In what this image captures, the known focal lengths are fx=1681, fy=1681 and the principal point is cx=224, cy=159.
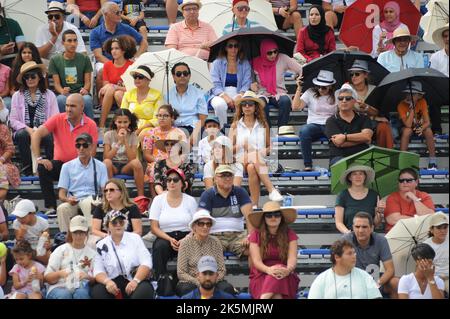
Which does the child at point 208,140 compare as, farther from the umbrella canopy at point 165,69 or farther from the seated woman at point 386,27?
the seated woman at point 386,27

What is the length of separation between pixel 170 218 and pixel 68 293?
1.45 metres

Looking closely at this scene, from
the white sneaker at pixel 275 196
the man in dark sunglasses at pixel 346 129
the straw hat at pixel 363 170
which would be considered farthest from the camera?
the man in dark sunglasses at pixel 346 129

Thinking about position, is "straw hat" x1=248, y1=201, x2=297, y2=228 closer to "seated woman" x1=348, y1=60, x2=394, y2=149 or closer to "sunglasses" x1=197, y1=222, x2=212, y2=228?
"sunglasses" x1=197, y1=222, x2=212, y2=228

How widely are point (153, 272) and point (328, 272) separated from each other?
2.03 m

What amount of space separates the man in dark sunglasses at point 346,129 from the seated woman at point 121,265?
9.45 feet

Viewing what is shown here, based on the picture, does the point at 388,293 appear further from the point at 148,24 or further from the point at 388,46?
the point at 148,24

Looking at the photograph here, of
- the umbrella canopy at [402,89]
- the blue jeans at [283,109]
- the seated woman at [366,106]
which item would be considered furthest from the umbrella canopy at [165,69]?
the umbrella canopy at [402,89]

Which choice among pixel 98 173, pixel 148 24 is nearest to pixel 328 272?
pixel 98 173

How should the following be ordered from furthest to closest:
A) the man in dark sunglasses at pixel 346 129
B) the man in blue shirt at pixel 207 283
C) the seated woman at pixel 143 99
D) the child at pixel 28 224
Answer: the seated woman at pixel 143 99, the man in dark sunglasses at pixel 346 129, the child at pixel 28 224, the man in blue shirt at pixel 207 283

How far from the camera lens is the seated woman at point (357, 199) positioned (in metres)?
17.4

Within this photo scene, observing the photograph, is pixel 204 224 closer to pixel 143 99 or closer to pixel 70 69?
pixel 143 99

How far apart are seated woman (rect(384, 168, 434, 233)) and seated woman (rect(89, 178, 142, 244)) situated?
260 centimetres

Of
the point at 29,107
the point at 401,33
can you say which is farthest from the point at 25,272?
the point at 401,33

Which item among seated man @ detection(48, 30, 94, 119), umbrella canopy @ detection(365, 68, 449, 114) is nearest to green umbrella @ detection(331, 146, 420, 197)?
umbrella canopy @ detection(365, 68, 449, 114)
